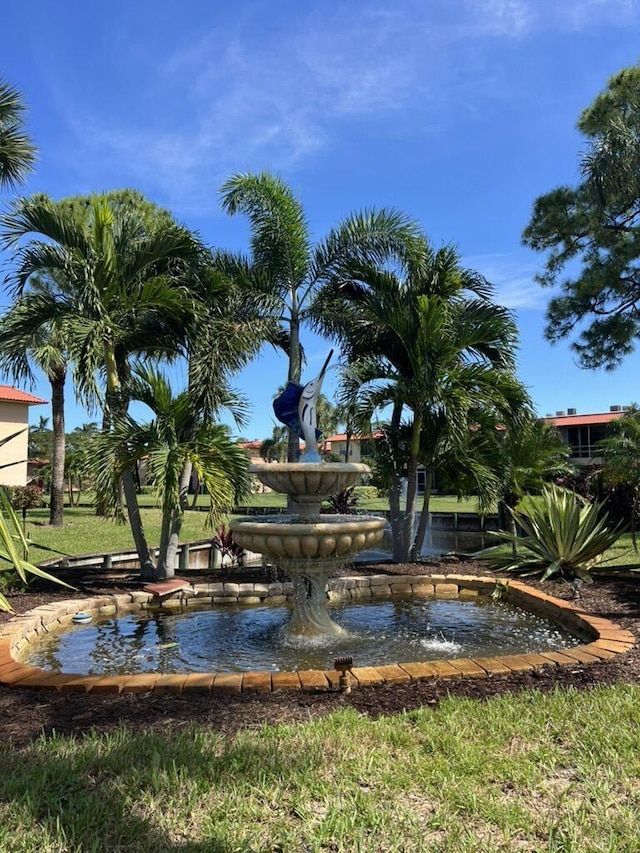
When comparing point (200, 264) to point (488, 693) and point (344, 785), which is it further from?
point (344, 785)

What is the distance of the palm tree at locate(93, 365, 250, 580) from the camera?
743 centimetres

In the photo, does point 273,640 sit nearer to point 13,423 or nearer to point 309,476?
point 309,476

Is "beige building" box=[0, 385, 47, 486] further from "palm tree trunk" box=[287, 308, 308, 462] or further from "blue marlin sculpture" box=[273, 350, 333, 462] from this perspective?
"blue marlin sculpture" box=[273, 350, 333, 462]

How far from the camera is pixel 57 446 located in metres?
19.5

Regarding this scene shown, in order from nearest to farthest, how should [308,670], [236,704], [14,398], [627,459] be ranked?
[236,704], [308,670], [627,459], [14,398]

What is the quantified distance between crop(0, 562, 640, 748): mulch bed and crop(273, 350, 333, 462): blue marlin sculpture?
307cm

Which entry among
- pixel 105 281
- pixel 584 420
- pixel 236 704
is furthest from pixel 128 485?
pixel 584 420

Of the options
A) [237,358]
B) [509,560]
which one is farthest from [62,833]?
[509,560]

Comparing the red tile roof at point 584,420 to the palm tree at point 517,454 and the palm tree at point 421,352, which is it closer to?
the palm tree at point 517,454

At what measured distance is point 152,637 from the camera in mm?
6047

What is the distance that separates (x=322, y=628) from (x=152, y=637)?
5.62 feet

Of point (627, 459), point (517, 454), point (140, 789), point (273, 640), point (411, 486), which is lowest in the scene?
point (273, 640)

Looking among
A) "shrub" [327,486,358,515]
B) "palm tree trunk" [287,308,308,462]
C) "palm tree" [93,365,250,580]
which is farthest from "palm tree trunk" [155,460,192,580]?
"shrub" [327,486,358,515]

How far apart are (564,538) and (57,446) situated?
16.3 meters
